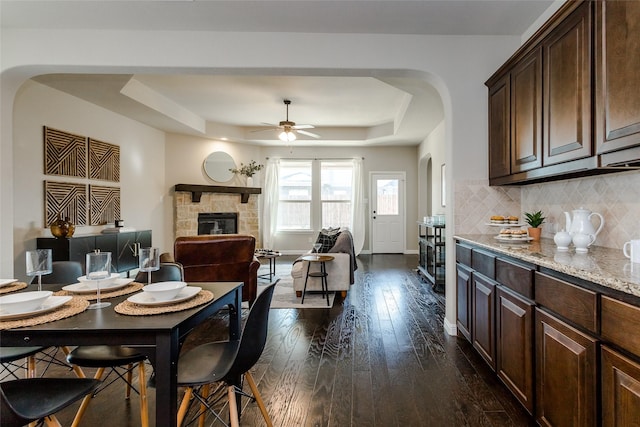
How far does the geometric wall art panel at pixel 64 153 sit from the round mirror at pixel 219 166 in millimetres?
2718

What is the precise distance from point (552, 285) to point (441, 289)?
3.17 m

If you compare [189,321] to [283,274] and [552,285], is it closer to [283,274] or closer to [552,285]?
[552,285]

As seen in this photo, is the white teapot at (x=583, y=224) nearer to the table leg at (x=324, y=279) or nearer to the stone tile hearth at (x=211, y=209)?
the table leg at (x=324, y=279)

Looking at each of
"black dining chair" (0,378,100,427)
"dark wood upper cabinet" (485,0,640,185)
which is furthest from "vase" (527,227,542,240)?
"black dining chair" (0,378,100,427)

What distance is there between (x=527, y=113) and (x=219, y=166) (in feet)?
20.6

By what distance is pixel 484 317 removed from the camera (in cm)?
233

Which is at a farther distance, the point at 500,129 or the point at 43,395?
the point at 500,129

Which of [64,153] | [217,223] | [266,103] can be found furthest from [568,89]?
[217,223]

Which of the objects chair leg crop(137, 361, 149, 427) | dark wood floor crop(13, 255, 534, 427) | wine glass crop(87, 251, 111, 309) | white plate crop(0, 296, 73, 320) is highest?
wine glass crop(87, 251, 111, 309)

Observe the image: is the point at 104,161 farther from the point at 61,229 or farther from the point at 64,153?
the point at 61,229

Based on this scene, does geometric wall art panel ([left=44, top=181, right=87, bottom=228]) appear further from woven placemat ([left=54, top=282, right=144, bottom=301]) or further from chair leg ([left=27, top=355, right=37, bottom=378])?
woven placemat ([left=54, top=282, right=144, bottom=301])

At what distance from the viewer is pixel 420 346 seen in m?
2.80

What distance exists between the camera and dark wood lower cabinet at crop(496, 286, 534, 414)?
173cm

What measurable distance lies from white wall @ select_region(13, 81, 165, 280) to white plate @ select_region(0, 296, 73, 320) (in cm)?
316
